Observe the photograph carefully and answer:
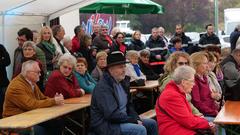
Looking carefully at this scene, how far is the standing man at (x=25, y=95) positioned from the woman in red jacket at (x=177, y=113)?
1460 mm

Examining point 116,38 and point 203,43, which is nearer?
point 116,38

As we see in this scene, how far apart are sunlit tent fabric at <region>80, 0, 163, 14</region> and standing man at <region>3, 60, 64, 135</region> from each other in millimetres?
7372

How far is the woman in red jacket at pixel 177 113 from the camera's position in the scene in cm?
483

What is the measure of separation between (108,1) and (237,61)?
717 cm

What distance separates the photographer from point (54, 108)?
5645 millimetres

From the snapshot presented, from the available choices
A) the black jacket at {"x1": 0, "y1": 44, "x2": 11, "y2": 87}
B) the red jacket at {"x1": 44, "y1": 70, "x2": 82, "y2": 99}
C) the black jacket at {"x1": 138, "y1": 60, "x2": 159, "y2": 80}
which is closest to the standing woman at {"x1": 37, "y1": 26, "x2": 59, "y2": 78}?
the black jacket at {"x1": 0, "y1": 44, "x2": 11, "y2": 87}

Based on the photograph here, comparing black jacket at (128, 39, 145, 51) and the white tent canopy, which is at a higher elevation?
the white tent canopy

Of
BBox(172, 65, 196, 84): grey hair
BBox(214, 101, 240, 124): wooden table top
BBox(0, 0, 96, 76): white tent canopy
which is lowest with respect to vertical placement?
BBox(214, 101, 240, 124): wooden table top

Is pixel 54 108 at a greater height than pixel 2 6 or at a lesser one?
lesser

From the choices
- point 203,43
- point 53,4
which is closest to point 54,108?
point 53,4

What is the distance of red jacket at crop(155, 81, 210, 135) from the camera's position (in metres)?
4.83

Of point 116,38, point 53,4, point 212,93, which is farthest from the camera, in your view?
point 116,38

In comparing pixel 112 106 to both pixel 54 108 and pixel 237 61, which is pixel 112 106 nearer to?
pixel 54 108

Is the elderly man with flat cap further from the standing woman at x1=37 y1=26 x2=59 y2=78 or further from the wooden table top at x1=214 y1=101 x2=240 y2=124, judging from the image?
the standing woman at x1=37 y1=26 x2=59 y2=78
